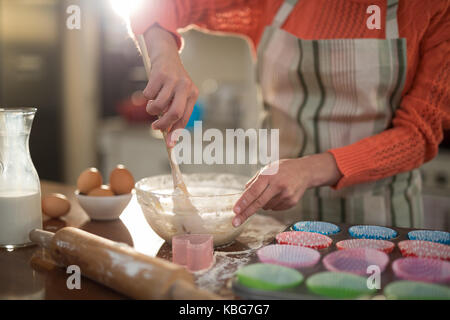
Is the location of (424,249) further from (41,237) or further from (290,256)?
(41,237)

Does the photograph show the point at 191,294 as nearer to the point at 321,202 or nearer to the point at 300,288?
the point at 300,288

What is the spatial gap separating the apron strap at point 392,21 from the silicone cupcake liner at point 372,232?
490 mm

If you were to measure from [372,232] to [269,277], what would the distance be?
293 millimetres

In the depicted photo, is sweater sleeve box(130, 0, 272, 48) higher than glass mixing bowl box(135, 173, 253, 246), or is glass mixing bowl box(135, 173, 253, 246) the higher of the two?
sweater sleeve box(130, 0, 272, 48)

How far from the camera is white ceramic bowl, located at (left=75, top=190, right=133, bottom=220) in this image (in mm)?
1040

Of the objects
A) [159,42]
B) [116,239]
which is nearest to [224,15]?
[159,42]

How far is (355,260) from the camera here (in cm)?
71

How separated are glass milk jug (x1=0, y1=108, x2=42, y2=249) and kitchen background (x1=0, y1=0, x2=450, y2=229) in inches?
69.7

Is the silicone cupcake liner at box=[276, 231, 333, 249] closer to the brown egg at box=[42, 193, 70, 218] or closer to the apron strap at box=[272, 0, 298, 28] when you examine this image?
the brown egg at box=[42, 193, 70, 218]

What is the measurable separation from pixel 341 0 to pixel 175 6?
42 cm

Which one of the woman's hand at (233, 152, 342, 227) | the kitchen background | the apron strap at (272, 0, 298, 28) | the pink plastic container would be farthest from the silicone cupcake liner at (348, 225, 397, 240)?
the kitchen background

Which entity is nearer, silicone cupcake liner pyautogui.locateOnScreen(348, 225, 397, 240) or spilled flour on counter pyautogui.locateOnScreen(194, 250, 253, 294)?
spilled flour on counter pyautogui.locateOnScreen(194, 250, 253, 294)
